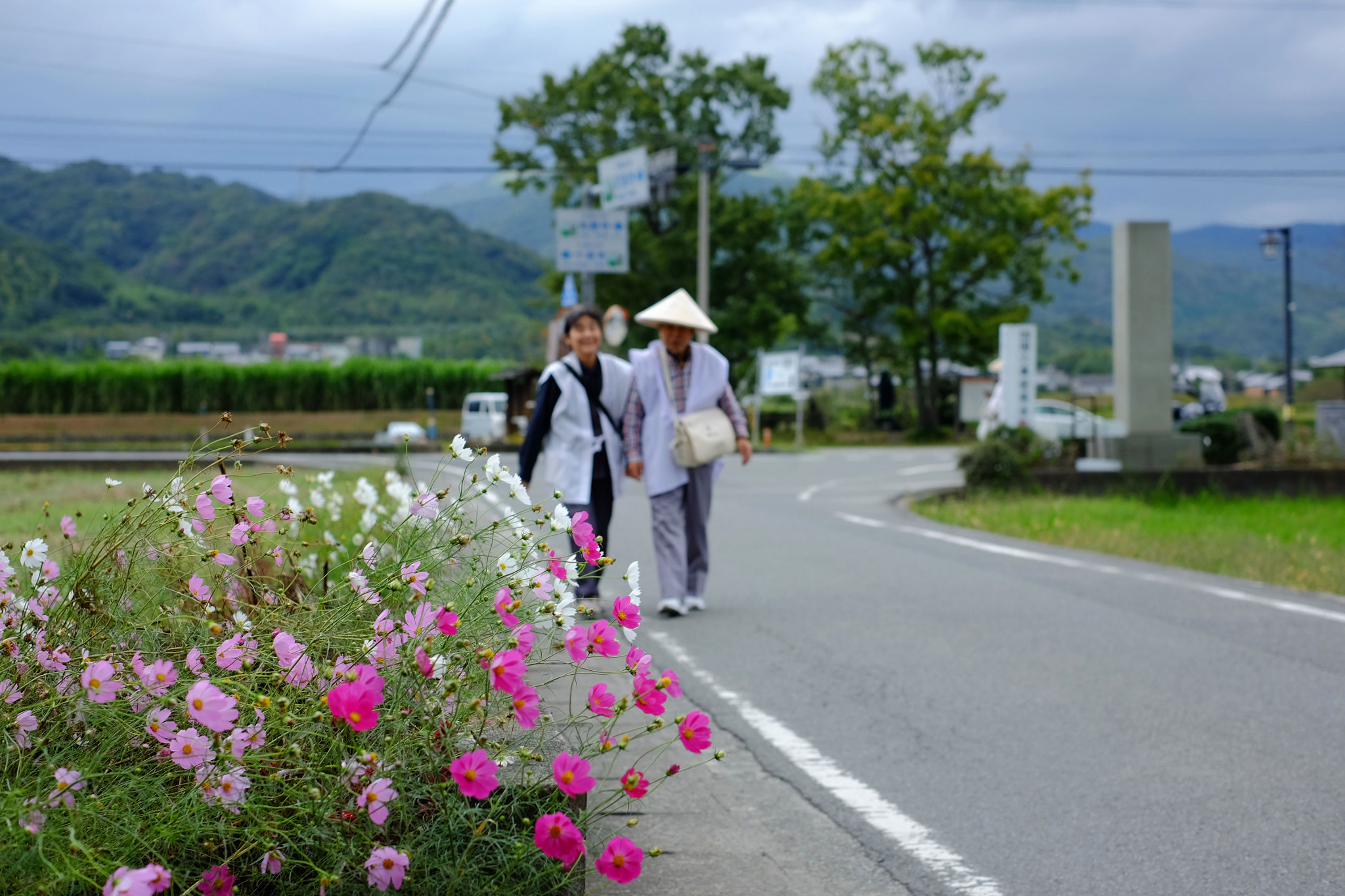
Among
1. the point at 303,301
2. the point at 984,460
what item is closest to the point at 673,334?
the point at 984,460

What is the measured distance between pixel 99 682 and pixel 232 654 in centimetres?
28

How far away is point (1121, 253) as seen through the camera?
17.6 metres

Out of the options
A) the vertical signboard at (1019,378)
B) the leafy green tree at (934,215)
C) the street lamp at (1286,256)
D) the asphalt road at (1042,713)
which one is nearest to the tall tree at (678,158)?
the leafy green tree at (934,215)

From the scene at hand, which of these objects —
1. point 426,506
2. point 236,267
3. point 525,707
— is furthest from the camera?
point 236,267

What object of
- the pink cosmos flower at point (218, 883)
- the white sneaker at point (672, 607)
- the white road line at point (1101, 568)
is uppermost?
the pink cosmos flower at point (218, 883)

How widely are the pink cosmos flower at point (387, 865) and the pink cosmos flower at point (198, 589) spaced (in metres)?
0.90

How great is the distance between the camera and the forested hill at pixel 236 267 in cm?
8544

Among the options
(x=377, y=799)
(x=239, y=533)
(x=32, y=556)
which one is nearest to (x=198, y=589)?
(x=239, y=533)

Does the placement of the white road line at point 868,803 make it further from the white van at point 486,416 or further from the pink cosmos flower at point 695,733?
the white van at point 486,416

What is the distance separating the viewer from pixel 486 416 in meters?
40.9

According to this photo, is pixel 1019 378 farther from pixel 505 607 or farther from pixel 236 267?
pixel 236 267

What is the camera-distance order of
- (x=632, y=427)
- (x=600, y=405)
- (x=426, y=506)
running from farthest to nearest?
(x=632, y=427)
(x=600, y=405)
(x=426, y=506)

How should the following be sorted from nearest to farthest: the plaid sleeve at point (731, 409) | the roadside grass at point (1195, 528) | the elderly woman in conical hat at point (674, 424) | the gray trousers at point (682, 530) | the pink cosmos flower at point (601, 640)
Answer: the pink cosmos flower at point (601, 640) < the elderly woman in conical hat at point (674, 424) < the gray trousers at point (682, 530) < the plaid sleeve at point (731, 409) < the roadside grass at point (1195, 528)

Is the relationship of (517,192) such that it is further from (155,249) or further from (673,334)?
(155,249)
